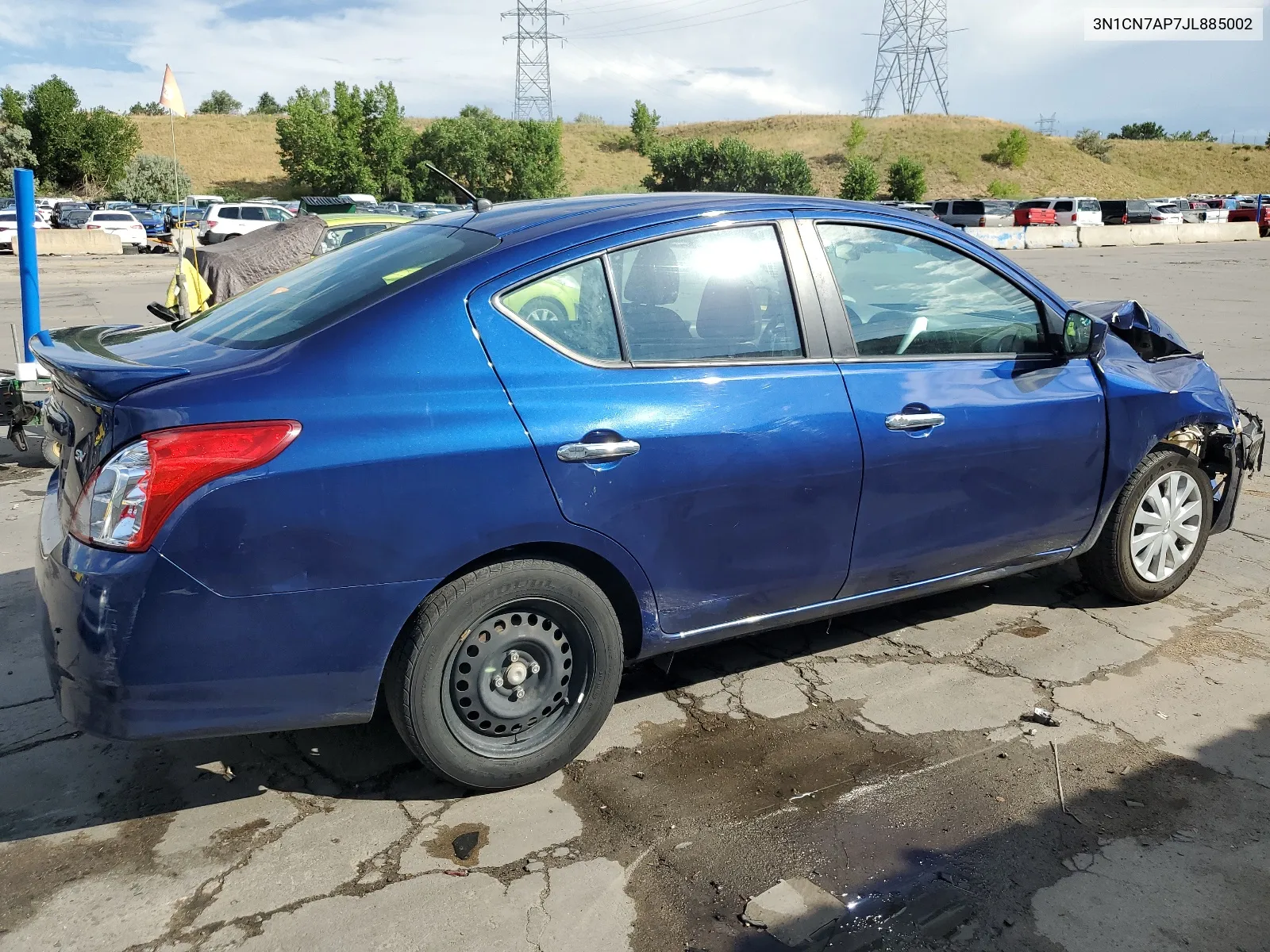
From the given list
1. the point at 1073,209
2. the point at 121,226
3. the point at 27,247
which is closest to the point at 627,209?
the point at 27,247

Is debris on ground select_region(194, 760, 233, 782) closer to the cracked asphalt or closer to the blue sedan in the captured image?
the cracked asphalt

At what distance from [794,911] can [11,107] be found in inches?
2897

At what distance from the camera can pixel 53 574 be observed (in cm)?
274

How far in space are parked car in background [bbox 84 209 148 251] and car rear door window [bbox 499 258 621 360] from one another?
3394 centimetres

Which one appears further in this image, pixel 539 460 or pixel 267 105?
pixel 267 105

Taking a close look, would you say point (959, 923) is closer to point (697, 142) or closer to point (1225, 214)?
point (1225, 214)

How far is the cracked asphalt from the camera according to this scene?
2.63 metres

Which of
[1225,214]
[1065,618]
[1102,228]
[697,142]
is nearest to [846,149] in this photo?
[697,142]

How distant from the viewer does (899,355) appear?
3.73 metres

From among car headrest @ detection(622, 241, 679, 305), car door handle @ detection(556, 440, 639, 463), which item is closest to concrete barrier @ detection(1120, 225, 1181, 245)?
car headrest @ detection(622, 241, 679, 305)

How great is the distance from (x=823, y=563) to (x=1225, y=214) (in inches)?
2177

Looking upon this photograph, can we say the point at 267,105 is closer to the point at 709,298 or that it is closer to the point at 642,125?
the point at 642,125

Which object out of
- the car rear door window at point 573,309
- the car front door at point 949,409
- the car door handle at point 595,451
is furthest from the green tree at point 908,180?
the car door handle at point 595,451

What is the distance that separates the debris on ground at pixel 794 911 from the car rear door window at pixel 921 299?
178cm
